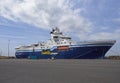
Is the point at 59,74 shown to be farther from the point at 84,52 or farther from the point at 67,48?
the point at 67,48

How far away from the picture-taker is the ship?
7656cm

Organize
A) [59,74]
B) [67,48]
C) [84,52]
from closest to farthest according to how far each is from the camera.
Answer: [59,74] → [84,52] → [67,48]

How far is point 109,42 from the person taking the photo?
76.8m

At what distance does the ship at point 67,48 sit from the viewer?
76562 millimetres

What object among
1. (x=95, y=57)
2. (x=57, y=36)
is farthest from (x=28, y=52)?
(x=95, y=57)

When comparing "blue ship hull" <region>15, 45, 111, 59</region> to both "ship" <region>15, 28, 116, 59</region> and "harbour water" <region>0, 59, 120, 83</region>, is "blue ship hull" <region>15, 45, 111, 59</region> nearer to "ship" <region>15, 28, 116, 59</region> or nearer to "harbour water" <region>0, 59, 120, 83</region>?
"ship" <region>15, 28, 116, 59</region>

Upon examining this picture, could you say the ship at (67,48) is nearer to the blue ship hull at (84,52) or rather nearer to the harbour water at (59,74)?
the blue ship hull at (84,52)

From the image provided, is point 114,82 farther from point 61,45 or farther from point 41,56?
point 41,56

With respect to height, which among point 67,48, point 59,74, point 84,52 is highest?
point 67,48

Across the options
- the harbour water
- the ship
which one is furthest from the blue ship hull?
the harbour water

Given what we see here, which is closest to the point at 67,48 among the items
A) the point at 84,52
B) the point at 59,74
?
the point at 84,52

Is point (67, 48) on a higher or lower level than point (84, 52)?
higher

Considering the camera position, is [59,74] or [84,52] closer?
[59,74]

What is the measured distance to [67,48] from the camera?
79312mm
